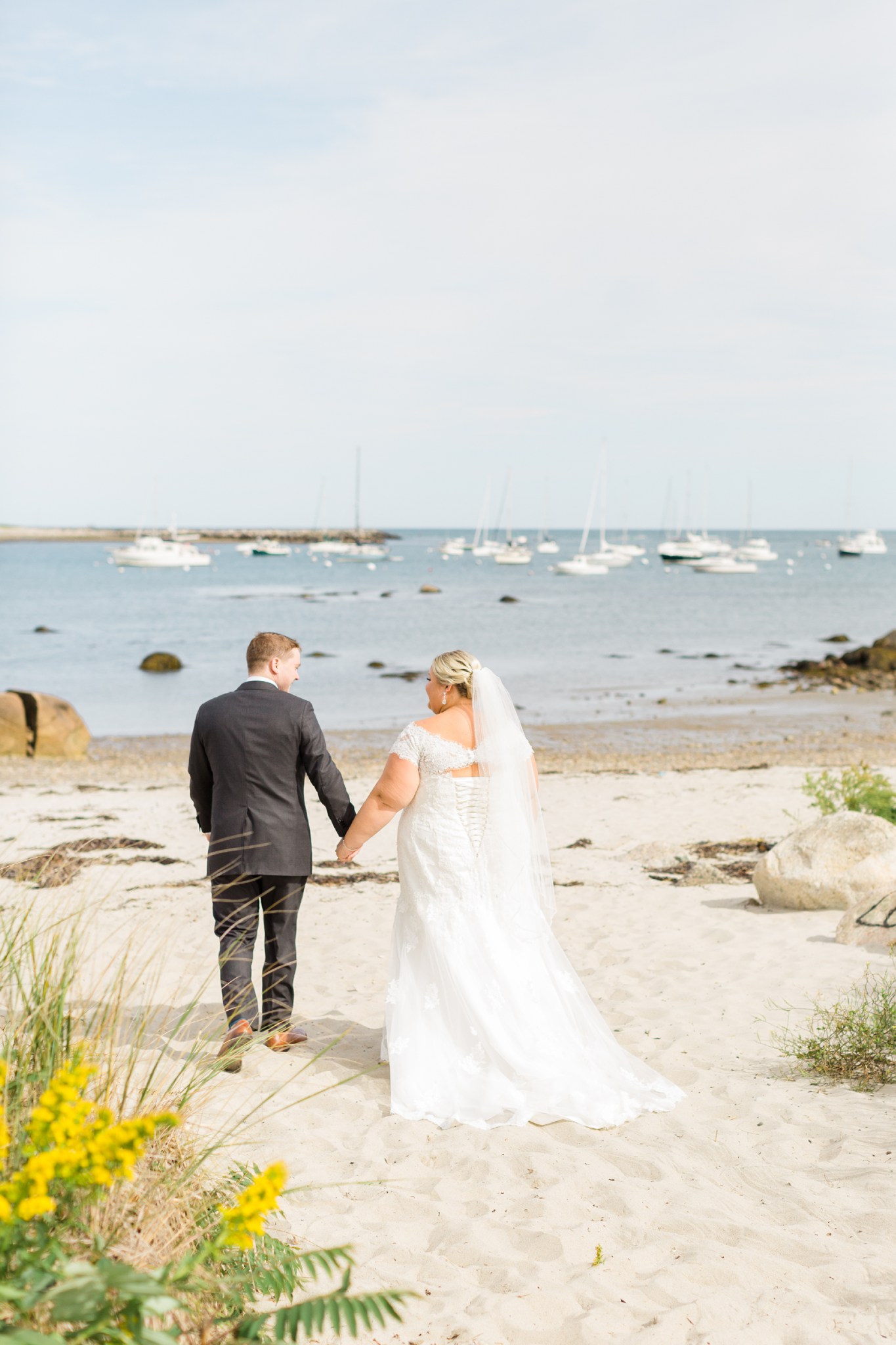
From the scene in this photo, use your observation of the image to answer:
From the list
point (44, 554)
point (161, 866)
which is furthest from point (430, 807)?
point (44, 554)

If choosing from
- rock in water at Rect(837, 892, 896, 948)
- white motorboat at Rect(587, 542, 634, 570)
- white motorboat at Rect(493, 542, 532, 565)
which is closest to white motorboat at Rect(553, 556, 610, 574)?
white motorboat at Rect(587, 542, 634, 570)

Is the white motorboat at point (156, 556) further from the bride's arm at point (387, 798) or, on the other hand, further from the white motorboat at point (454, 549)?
the bride's arm at point (387, 798)

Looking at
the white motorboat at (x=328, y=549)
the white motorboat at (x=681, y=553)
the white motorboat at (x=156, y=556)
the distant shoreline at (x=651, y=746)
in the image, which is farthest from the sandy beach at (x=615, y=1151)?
the white motorboat at (x=328, y=549)

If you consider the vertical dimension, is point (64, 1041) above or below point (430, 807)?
below

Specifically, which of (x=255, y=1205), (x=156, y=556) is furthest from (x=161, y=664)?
(x=156, y=556)

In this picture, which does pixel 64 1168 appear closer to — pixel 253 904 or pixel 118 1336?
pixel 118 1336

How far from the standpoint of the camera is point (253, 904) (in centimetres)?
552

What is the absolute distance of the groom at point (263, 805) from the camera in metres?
5.27

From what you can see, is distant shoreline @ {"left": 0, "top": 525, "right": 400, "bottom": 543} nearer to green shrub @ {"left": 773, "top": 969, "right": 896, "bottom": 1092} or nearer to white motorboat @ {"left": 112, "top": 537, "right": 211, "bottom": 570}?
white motorboat @ {"left": 112, "top": 537, "right": 211, "bottom": 570}

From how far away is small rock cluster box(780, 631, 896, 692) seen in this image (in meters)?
30.1

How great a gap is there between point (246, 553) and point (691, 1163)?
127955 mm

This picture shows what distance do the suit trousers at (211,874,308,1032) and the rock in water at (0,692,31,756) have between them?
14.8 metres

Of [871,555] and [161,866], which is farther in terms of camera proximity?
[871,555]

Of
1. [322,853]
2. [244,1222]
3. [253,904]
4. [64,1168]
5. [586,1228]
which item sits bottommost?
[322,853]
